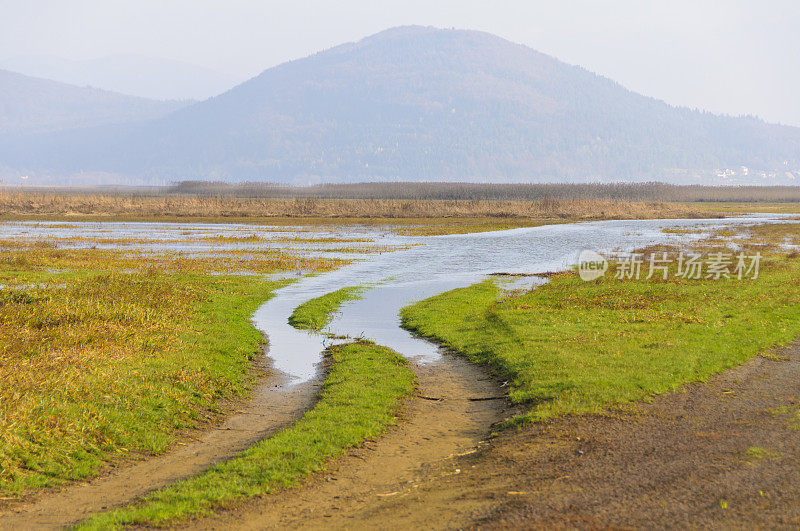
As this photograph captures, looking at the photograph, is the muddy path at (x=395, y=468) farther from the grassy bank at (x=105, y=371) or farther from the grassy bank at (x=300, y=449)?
the grassy bank at (x=105, y=371)

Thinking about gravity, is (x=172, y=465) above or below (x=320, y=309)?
below

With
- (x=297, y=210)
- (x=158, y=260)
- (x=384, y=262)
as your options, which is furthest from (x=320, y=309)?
(x=297, y=210)

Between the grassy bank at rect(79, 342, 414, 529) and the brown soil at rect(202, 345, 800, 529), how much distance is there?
0.41 metres

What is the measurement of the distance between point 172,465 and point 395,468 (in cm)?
381

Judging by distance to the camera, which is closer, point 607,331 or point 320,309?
point 607,331

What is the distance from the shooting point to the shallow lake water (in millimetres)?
23516

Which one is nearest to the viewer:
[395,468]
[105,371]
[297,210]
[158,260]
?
[395,468]

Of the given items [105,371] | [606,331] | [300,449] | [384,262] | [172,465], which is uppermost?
[105,371]

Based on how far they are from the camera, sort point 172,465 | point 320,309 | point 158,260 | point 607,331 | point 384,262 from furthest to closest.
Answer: point 384,262
point 158,260
point 320,309
point 607,331
point 172,465

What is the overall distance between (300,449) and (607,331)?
12.6m

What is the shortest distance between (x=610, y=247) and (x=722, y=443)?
48.3m

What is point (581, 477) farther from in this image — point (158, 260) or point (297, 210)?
point (297, 210)

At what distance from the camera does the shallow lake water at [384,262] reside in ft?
77.2

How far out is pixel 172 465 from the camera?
12414 millimetres
